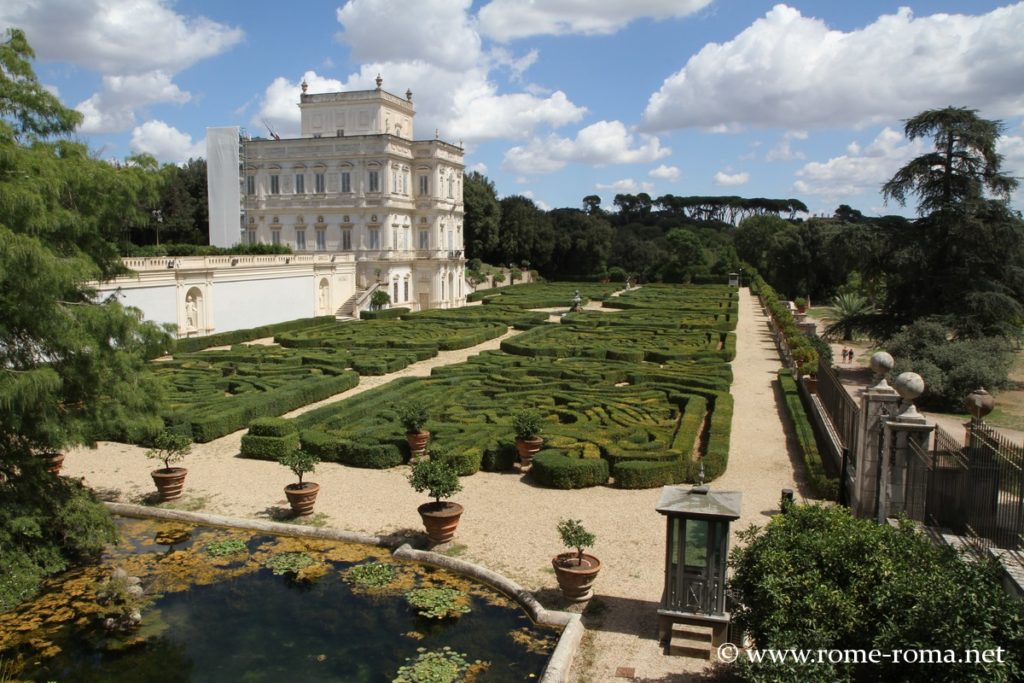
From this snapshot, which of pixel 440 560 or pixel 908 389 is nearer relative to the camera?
pixel 908 389

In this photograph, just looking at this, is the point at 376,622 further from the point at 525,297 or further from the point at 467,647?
the point at 525,297

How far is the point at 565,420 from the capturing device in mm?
19094

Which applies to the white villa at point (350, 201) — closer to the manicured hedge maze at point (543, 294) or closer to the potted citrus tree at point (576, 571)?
the manicured hedge maze at point (543, 294)

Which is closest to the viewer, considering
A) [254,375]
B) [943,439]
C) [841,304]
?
[943,439]

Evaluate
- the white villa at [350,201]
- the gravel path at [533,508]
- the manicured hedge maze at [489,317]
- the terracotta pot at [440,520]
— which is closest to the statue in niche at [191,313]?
the white villa at [350,201]

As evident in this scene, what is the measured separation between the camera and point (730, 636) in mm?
9195

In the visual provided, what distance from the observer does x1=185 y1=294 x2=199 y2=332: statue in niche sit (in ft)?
112

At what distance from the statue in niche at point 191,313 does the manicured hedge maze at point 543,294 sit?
22.7 metres

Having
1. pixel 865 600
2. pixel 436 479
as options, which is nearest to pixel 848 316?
pixel 436 479

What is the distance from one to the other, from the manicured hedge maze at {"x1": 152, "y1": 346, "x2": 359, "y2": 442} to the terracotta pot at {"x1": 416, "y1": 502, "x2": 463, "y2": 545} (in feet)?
24.1

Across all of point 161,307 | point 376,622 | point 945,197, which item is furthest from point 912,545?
point 161,307

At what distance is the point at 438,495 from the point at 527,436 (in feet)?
14.5

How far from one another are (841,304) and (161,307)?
111 ft

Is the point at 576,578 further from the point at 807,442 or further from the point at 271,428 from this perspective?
the point at 271,428
